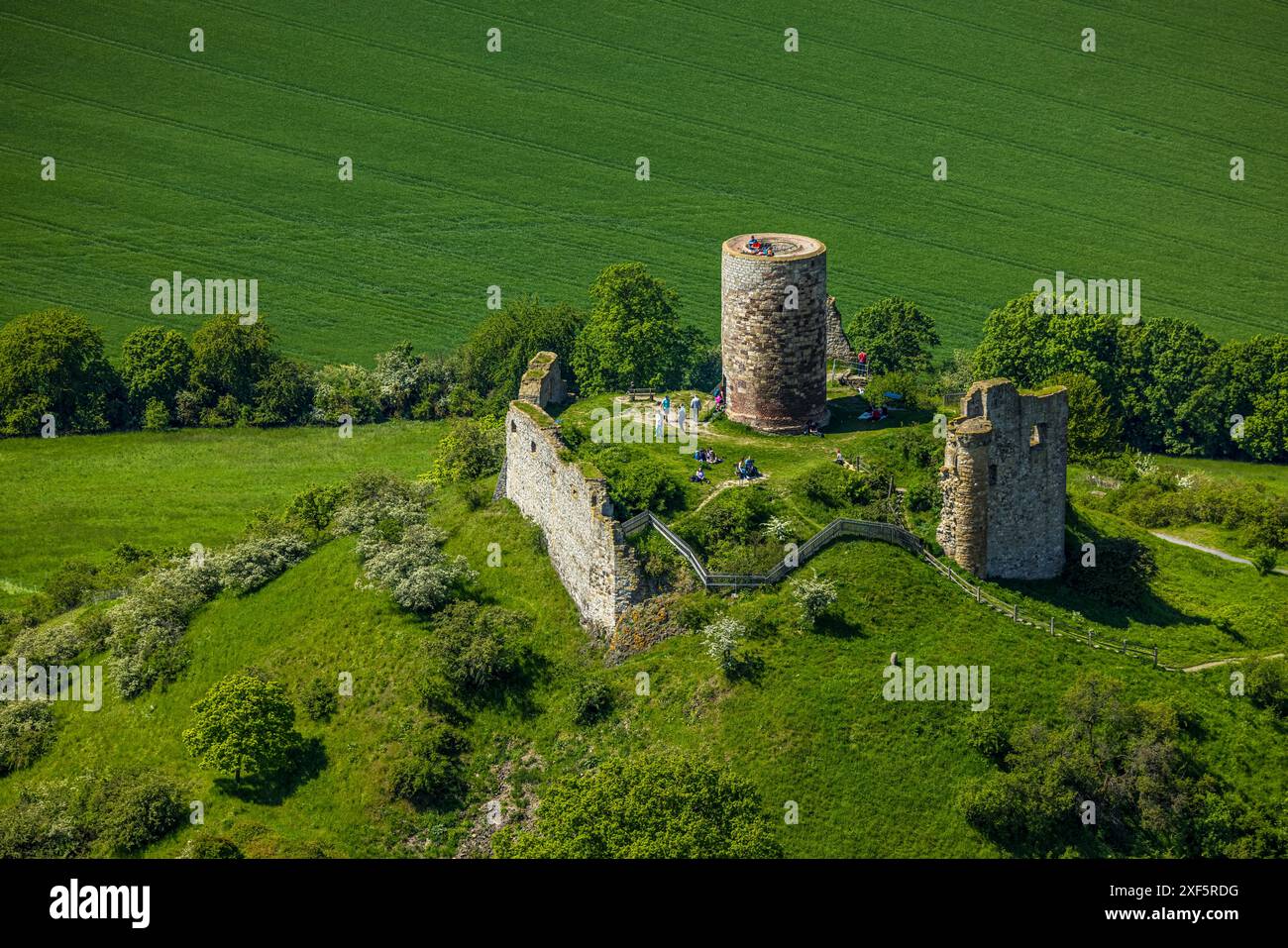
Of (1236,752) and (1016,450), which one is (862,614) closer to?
(1016,450)

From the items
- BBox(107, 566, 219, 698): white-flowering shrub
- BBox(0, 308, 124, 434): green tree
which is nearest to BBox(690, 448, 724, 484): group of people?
BBox(107, 566, 219, 698): white-flowering shrub

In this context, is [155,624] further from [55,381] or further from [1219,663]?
[1219,663]

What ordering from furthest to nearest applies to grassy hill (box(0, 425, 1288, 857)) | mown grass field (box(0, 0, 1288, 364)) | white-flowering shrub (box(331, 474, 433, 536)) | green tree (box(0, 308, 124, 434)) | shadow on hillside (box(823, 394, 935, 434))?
mown grass field (box(0, 0, 1288, 364)) → green tree (box(0, 308, 124, 434)) → white-flowering shrub (box(331, 474, 433, 536)) → shadow on hillside (box(823, 394, 935, 434)) → grassy hill (box(0, 425, 1288, 857))

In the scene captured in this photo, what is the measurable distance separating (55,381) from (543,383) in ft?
158

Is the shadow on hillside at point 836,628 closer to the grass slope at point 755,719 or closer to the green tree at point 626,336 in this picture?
the grass slope at point 755,719

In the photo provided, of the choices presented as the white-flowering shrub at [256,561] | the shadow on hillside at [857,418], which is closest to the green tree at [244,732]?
the white-flowering shrub at [256,561]

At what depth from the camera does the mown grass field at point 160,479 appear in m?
111

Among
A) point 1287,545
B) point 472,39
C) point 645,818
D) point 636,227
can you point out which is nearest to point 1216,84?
point 636,227

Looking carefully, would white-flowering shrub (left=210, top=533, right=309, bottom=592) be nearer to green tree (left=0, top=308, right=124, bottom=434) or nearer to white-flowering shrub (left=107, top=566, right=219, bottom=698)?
white-flowering shrub (left=107, top=566, right=219, bottom=698)

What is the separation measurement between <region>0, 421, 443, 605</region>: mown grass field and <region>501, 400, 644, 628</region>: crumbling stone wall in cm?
2674

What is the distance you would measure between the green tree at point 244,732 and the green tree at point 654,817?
11671 millimetres

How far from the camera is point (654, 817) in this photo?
67688mm

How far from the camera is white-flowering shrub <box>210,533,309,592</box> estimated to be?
9019 cm

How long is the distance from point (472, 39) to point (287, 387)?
6397 centimetres
